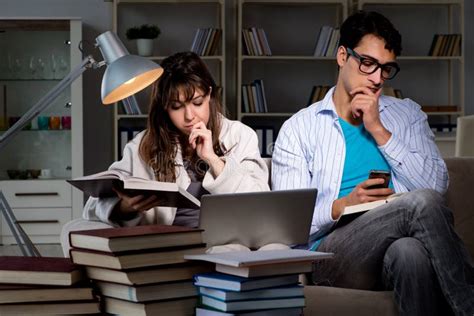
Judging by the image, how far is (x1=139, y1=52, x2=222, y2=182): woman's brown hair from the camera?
2779mm

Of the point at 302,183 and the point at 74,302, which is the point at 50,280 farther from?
the point at 302,183

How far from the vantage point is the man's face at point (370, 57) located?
9.25 feet

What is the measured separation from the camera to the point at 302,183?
2730 mm

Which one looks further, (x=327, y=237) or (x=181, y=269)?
(x=327, y=237)

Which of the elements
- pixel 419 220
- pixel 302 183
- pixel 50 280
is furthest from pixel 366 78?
pixel 50 280

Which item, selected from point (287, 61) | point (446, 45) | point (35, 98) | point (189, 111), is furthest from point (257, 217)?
point (446, 45)

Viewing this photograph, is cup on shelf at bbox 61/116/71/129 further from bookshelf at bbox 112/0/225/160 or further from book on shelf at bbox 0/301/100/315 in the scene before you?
book on shelf at bbox 0/301/100/315

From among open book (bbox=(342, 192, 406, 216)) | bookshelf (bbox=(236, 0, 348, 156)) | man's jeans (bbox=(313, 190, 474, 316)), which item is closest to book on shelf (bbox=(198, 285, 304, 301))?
man's jeans (bbox=(313, 190, 474, 316))

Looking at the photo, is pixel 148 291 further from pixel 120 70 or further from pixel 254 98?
pixel 254 98

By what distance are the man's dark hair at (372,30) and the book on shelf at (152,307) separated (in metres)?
1.32

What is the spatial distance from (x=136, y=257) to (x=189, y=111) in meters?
1.10

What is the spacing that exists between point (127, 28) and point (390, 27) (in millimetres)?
4395

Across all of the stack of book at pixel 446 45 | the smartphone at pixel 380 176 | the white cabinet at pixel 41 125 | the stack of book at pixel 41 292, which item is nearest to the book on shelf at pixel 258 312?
the stack of book at pixel 41 292

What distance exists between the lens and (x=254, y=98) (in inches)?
267
